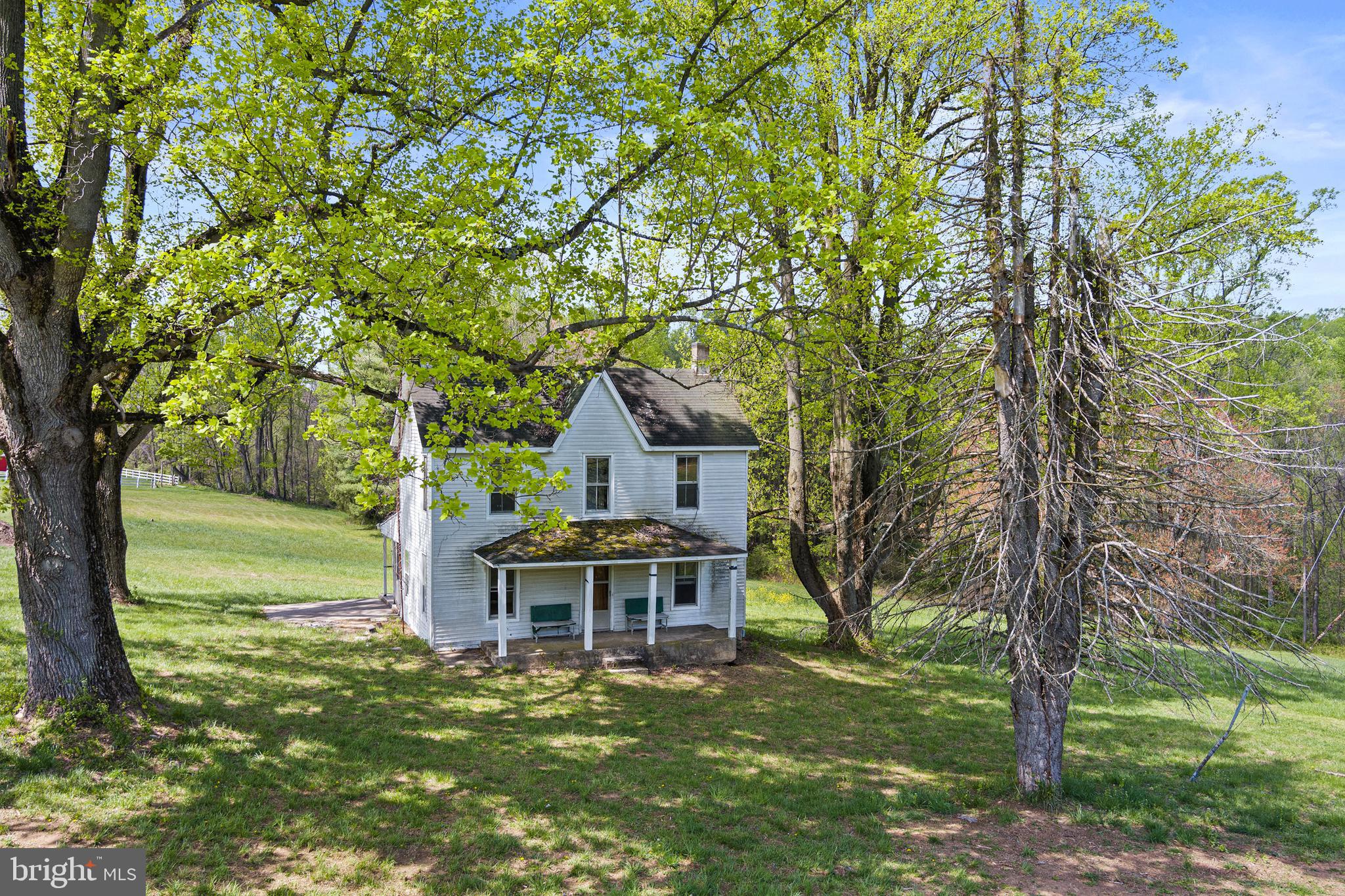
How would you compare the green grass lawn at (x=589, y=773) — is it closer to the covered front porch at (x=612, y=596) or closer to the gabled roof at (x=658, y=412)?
the covered front porch at (x=612, y=596)

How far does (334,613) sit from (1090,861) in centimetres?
1899

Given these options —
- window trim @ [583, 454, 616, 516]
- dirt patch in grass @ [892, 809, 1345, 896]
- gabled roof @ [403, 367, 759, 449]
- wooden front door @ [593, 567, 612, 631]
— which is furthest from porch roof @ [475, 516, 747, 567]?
dirt patch in grass @ [892, 809, 1345, 896]

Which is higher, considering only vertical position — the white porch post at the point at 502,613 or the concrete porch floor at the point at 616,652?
the white porch post at the point at 502,613

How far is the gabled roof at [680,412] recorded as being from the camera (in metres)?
20.0

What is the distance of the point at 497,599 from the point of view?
733 inches

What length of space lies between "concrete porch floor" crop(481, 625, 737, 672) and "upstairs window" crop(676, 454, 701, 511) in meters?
3.35

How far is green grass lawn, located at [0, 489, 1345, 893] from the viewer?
761 cm

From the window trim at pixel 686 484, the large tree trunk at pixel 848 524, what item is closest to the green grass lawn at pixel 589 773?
the large tree trunk at pixel 848 524

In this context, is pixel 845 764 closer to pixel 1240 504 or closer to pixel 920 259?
pixel 1240 504

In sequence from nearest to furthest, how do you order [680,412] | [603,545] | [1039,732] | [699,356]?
1. [1039,732]
2. [603,545]
3. [680,412]
4. [699,356]

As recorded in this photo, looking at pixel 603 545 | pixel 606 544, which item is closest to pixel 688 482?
pixel 606 544

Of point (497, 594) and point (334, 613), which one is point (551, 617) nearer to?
point (497, 594)

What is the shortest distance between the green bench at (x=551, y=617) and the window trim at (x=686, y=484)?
376 cm

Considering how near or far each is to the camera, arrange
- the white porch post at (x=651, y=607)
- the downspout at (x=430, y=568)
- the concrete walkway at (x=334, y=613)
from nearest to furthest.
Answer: the downspout at (x=430, y=568) < the white porch post at (x=651, y=607) < the concrete walkway at (x=334, y=613)
